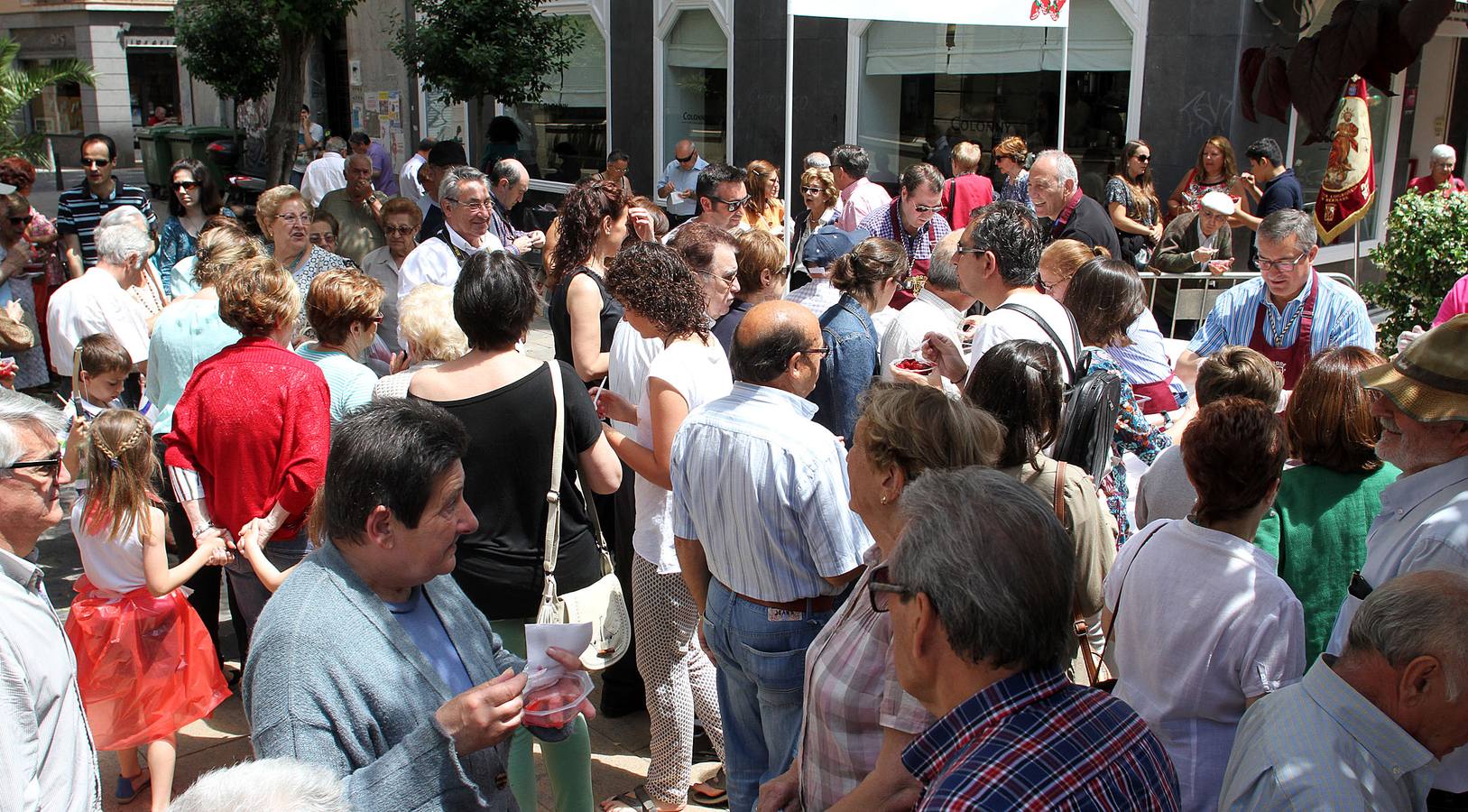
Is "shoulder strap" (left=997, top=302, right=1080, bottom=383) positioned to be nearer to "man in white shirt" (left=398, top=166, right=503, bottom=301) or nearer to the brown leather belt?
the brown leather belt

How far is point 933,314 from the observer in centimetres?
462

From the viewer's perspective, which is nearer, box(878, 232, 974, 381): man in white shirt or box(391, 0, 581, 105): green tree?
box(878, 232, 974, 381): man in white shirt

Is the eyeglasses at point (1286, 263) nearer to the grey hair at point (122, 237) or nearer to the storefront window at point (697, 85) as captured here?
the grey hair at point (122, 237)

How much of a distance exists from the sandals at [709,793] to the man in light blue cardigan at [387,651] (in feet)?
5.72

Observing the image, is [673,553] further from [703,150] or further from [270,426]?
[703,150]

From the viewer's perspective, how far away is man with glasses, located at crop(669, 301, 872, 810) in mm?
2910

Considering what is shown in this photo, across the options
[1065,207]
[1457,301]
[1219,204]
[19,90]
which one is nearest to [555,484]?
[1457,301]

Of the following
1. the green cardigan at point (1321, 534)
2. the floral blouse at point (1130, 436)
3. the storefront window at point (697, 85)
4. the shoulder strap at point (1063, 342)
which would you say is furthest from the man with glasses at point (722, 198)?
the storefront window at point (697, 85)

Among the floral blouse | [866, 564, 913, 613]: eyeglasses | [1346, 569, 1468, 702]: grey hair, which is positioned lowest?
the floral blouse

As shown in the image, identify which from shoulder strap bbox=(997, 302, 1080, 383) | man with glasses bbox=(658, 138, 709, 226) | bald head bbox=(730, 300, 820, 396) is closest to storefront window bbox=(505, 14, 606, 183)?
man with glasses bbox=(658, 138, 709, 226)

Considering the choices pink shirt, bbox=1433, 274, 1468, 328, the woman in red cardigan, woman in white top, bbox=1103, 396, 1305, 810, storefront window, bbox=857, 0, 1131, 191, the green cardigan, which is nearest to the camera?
woman in white top, bbox=1103, 396, 1305, 810

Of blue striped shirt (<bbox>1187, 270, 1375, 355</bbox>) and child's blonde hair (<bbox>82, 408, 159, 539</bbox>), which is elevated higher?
blue striped shirt (<bbox>1187, 270, 1375, 355</bbox>)

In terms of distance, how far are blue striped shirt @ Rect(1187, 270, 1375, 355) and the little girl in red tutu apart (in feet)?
13.2

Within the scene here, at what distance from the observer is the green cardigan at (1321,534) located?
287cm
